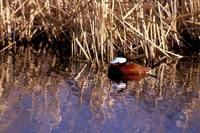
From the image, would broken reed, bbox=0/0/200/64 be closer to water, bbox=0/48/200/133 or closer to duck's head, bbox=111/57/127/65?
duck's head, bbox=111/57/127/65

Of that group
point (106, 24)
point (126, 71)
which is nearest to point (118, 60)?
point (126, 71)

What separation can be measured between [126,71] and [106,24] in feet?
2.32

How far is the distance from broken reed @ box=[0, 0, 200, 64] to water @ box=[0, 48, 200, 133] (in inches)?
13.4

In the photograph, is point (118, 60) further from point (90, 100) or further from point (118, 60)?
point (90, 100)

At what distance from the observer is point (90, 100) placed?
646 cm

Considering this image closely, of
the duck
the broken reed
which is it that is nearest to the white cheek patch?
the duck

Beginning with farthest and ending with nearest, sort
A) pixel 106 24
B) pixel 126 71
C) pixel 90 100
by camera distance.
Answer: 1. pixel 106 24
2. pixel 126 71
3. pixel 90 100

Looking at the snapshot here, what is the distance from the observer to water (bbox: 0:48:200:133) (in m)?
5.55

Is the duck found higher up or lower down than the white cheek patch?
lower down

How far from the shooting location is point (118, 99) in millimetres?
6492

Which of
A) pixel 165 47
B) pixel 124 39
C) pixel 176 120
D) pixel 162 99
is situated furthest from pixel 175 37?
pixel 176 120

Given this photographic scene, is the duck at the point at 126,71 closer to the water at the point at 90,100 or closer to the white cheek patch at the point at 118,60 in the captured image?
the white cheek patch at the point at 118,60

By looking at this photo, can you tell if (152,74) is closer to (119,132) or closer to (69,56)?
(69,56)

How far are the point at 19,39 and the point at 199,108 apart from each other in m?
3.89
